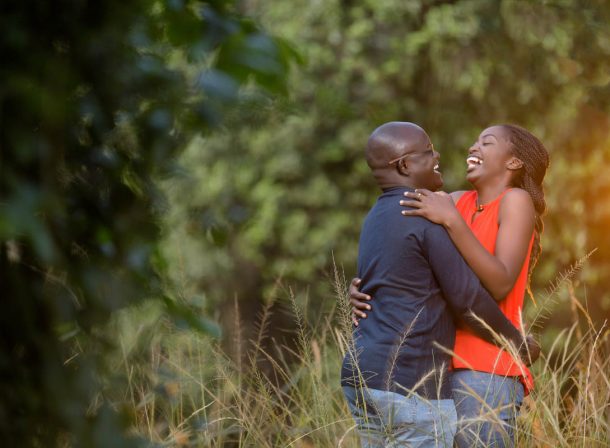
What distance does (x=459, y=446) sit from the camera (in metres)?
2.67

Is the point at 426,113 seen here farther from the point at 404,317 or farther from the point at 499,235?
the point at 404,317

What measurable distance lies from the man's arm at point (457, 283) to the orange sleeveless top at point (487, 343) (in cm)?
7

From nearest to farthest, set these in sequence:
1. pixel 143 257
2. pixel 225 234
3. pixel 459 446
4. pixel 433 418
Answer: pixel 143 257, pixel 225 234, pixel 433 418, pixel 459 446

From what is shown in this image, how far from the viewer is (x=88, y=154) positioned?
1.33 m

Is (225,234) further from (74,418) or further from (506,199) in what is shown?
(506,199)

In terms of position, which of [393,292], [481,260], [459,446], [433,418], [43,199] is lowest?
[459,446]

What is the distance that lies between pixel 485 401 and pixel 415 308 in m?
0.33

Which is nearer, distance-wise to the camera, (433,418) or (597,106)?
(433,418)

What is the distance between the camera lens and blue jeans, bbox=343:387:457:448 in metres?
2.44

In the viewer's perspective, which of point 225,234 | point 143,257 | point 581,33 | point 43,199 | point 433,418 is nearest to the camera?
point 43,199

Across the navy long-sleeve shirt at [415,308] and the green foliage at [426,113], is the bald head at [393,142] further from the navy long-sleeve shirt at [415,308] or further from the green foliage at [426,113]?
the green foliage at [426,113]

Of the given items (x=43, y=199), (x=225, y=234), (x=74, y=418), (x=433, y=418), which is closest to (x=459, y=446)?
(x=433, y=418)

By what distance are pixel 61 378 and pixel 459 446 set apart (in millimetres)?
1717

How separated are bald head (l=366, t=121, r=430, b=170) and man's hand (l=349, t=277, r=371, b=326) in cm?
37
